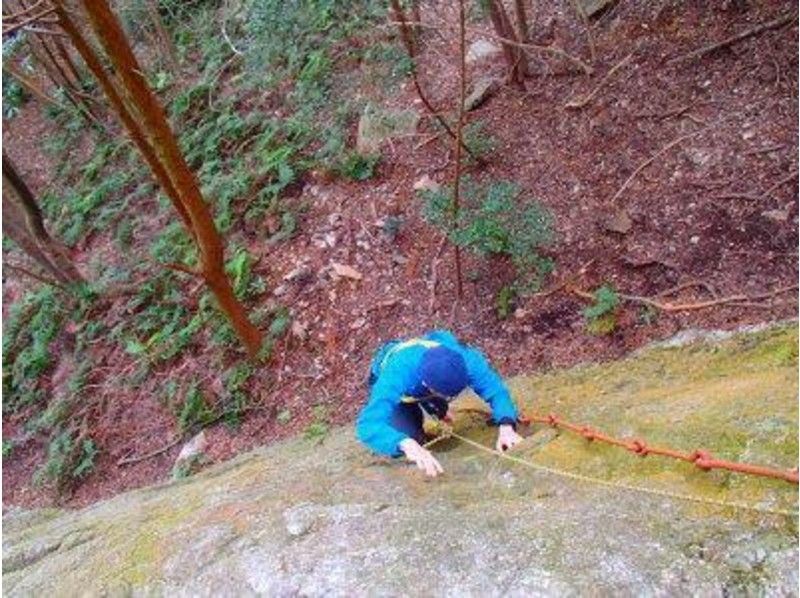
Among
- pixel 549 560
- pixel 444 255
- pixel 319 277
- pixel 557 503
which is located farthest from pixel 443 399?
pixel 319 277

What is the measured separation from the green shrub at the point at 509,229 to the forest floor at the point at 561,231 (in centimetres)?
17

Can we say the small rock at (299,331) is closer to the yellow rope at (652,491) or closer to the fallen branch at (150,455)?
the fallen branch at (150,455)

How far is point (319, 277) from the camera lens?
9.31 metres

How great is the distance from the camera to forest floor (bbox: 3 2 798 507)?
701 centimetres

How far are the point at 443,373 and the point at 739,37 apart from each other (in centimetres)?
572

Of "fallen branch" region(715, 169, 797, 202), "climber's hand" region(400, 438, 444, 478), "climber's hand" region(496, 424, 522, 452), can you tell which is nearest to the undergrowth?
"climber's hand" region(400, 438, 444, 478)

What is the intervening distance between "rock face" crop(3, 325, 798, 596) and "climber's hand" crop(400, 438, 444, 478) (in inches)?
2.7

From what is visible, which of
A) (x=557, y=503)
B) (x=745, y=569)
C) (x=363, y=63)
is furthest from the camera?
(x=363, y=63)

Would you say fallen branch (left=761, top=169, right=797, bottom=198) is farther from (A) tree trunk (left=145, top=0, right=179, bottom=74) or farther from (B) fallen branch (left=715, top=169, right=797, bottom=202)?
(A) tree trunk (left=145, top=0, right=179, bottom=74)

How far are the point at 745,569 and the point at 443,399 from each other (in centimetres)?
207

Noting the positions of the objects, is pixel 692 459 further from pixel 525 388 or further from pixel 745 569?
pixel 525 388

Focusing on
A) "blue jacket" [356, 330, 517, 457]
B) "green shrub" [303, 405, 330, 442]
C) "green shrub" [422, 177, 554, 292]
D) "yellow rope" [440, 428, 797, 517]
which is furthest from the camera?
"green shrub" [422, 177, 554, 292]

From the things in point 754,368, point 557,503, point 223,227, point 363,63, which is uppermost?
point 363,63

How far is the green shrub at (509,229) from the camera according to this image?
25.3ft
